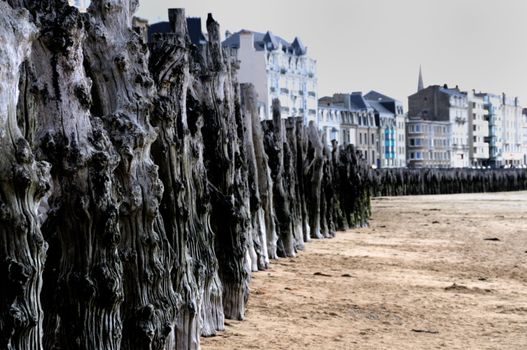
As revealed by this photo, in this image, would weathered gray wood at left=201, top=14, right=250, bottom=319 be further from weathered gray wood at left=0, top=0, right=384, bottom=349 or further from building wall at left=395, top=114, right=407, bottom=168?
building wall at left=395, top=114, right=407, bottom=168

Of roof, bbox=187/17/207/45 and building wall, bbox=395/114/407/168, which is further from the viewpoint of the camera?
building wall, bbox=395/114/407/168

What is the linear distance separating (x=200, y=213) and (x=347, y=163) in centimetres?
1774

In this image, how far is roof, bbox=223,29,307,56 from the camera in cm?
8319

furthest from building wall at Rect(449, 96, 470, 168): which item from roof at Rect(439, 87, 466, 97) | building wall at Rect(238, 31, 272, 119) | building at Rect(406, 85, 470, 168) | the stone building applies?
building wall at Rect(238, 31, 272, 119)

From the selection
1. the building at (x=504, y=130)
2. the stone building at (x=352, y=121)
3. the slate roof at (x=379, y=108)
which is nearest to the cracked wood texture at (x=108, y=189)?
the stone building at (x=352, y=121)

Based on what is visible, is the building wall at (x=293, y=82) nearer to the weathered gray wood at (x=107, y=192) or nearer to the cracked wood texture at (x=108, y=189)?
the cracked wood texture at (x=108, y=189)

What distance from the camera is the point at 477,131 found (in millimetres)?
136375

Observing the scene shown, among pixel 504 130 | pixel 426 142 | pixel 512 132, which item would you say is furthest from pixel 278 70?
pixel 512 132

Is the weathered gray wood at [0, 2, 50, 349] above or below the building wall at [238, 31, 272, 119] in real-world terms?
below

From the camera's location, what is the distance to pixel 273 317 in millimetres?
9281

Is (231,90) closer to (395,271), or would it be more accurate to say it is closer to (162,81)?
(162,81)

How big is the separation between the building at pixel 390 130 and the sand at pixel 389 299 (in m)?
91.3

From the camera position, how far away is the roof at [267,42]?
8319 centimetres

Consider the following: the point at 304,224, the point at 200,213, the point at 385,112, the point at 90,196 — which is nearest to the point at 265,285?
the point at 200,213
